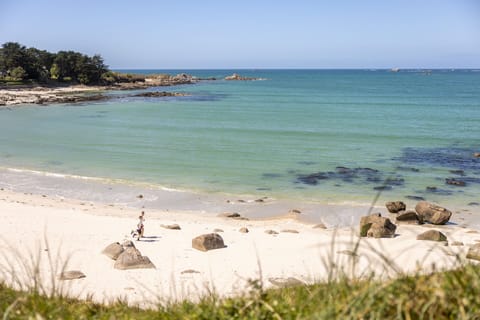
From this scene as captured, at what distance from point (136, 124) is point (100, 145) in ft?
42.4

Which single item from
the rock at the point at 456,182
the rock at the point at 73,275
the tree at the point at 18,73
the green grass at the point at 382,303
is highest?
the tree at the point at 18,73

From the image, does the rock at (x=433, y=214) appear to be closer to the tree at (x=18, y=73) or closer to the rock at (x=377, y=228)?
the rock at (x=377, y=228)

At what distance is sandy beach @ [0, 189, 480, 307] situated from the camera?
1245 cm

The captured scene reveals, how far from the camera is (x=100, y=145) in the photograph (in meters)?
38.0

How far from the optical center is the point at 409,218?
1997 centimetres

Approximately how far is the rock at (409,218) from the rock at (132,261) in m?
11.5

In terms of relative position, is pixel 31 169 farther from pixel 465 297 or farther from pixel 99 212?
pixel 465 297

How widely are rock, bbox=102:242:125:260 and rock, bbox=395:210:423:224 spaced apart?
12.1 metres

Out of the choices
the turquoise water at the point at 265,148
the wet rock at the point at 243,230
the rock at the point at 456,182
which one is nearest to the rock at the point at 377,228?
the turquoise water at the point at 265,148

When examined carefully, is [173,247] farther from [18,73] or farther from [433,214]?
[18,73]

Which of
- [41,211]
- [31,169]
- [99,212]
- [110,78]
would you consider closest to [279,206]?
[99,212]

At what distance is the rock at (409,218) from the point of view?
65.5 feet

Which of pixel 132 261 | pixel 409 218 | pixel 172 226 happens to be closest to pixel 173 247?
pixel 172 226

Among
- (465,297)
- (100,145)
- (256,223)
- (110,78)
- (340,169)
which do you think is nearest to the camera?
(465,297)
